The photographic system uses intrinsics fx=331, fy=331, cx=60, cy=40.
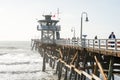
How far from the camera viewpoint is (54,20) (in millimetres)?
65688

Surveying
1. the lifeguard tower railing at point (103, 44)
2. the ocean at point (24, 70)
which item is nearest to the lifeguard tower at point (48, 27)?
the ocean at point (24, 70)

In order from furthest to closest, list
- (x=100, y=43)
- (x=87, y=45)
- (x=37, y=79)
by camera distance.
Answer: (x=37, y=79) → (x=87, y=45) → (x=100, y=43)

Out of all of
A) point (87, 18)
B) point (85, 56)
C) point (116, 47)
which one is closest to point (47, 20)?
point (87, 18)

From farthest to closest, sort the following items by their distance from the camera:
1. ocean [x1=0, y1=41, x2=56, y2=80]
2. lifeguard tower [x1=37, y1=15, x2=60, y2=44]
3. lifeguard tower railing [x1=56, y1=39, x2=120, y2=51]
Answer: lifeguard tower [x1=37, y1=15, x2=60, y2=44], ocean [x1=0, y1=41, x2=56, y2=80], lifeguard tower railing [x1=56, y1=39, x2=120, y2=51]

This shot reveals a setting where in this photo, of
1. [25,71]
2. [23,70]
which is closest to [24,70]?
[23,70]

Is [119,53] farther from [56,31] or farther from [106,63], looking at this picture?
[56,31]

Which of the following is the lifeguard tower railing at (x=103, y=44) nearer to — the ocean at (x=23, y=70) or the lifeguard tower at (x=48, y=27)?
the ocean at (x=23, y=70)

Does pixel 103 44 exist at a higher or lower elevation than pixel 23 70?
higher

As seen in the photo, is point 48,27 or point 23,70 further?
point 48,27

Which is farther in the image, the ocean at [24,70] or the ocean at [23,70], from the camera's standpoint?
the ocean at [23,70]

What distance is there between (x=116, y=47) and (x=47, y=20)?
47.2 m

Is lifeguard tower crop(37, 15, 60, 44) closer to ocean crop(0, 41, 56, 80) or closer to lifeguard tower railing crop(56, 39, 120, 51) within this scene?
ocean crop(0, 41, 56, 80)

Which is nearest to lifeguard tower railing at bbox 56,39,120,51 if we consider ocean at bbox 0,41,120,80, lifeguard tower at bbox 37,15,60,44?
ocean at bbox 0,41,120,80

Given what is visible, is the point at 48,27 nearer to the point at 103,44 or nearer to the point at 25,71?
the point at 25,71
